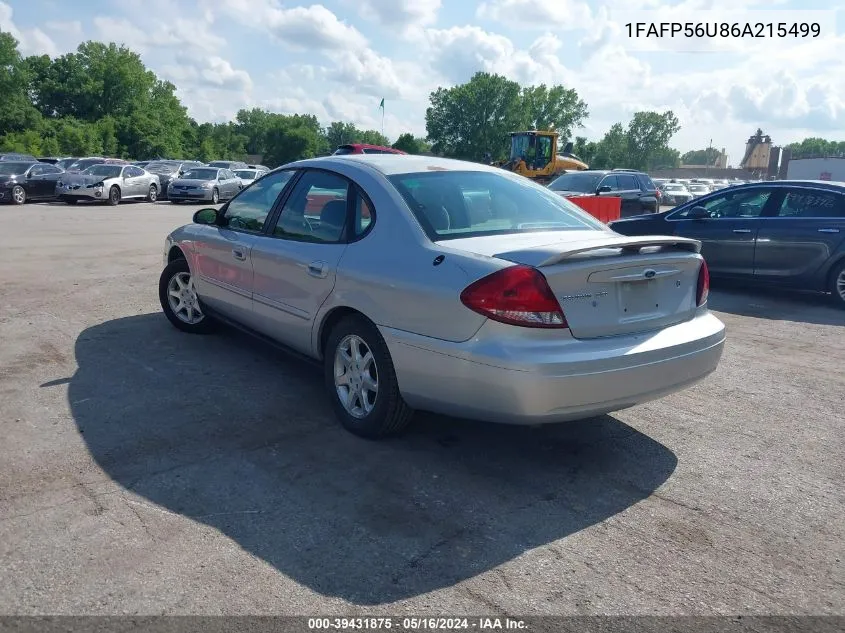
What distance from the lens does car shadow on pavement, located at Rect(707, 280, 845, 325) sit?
8820mm

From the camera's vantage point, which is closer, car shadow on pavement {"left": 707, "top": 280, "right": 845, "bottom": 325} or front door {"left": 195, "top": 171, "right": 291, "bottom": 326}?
front door {"left": 195, "top": 171, "right": 291, "bottom": 326}

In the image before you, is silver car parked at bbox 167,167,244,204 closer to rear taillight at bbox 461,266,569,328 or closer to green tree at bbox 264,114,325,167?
rear taillight at bbox 461,266,569,328

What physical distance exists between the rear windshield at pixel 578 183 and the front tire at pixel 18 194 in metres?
17.4

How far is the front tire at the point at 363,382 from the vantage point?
4.28 meters

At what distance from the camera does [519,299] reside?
12.2 feet

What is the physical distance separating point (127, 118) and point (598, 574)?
83.0 metres

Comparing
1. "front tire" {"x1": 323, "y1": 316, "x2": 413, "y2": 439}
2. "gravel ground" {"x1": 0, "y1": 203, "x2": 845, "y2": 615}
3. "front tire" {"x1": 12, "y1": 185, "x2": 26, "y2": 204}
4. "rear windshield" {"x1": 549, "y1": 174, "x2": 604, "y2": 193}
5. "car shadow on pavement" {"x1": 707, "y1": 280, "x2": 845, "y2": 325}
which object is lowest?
"gravel ground" {"x1": 0, "y1": 203, "x2": 845, "y2": 615}

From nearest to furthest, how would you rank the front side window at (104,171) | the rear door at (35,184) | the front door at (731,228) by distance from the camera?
the front door at (731,228)
the rear door at (35,184)
the front side window at (104,171)

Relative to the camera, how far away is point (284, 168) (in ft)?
18.6

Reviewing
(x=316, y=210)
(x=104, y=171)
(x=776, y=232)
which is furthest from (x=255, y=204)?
(x=104, y=171)

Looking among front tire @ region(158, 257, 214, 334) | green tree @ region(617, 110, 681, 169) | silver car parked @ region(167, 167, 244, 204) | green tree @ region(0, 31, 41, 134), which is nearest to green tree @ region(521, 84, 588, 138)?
green tree @ region(617, 110, 681, 169)

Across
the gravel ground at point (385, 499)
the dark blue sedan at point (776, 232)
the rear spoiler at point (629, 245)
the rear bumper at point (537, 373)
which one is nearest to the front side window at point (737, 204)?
the dark blue sedan at point (776, 232)

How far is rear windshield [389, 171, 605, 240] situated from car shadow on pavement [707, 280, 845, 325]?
486 centimetres

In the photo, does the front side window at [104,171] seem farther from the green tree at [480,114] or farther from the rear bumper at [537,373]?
the green tree at [480,114]
